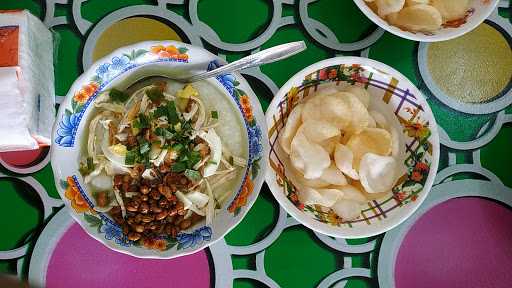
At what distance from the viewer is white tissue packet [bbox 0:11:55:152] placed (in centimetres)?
107

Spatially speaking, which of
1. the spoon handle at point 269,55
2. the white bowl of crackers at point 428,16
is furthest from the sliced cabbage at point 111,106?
the white bowl of crackers at point 428,16

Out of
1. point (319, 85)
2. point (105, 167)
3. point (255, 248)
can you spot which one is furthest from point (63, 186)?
point (319, 85)

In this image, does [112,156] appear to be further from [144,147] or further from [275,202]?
[275,202]

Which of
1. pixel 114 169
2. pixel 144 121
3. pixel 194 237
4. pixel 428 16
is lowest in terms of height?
pixel 194 237

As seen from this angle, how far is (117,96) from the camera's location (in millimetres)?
1125

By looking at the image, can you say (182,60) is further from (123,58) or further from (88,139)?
(88,139)

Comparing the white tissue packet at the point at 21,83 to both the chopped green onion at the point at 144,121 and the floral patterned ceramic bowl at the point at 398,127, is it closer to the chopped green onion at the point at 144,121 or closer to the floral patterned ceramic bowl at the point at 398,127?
the chopped green onion at the point at 144,121

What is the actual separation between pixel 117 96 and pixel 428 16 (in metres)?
0.66

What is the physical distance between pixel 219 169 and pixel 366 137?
0.31 m

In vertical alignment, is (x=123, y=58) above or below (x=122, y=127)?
above

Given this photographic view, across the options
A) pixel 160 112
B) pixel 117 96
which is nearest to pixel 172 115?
pixel 160 112

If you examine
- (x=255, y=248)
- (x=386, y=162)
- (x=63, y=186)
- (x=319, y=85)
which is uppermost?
(x=319, y=85)

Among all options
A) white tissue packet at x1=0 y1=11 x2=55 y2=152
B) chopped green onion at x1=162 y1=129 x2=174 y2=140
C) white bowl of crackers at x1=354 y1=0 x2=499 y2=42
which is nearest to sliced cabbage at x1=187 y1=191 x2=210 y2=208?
chopped green onion at x1=162 y1=129 x2=174 y2=140

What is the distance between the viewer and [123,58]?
1091mm
